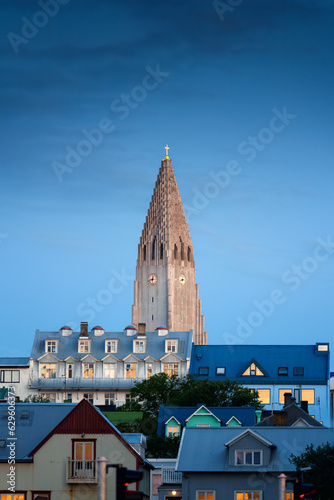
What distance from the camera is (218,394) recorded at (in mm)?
127812

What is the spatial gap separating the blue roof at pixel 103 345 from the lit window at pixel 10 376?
10.5 feet

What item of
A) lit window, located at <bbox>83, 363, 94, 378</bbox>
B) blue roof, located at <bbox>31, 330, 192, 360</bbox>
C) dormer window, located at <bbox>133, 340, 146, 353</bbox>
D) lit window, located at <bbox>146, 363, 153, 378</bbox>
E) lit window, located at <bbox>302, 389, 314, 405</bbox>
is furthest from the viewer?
dormer window, located at <bbox>133, 340, 146, 353</bbox>

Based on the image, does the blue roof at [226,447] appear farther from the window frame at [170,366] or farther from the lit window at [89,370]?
the lit window at [89,370]

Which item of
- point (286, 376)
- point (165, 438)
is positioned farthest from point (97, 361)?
point (165, 438)

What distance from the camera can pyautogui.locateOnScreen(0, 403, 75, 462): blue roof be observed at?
66938 millimetres

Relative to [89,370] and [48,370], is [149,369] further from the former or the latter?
[48,370]

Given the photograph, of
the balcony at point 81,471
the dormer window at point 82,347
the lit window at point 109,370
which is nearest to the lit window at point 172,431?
the balcony at point 81,471

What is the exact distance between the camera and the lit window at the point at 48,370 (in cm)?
15850

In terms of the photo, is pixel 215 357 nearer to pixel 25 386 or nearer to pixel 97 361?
pixel 97 361

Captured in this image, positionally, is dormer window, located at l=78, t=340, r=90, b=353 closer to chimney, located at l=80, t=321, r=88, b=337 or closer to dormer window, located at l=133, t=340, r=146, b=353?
chimney, located at l=80, t=321, r=88, b=337

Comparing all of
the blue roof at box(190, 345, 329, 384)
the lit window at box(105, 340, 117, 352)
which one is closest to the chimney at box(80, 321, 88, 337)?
the lit window at box(105, 340, 117, 352)

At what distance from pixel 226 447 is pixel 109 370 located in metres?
87.1

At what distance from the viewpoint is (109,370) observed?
522ft

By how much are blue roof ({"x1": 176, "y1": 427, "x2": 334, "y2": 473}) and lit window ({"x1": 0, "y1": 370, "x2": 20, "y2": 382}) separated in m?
84.2
